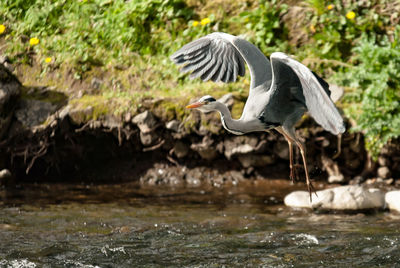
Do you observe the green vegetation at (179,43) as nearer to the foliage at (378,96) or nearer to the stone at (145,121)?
the foliage at (378,96)

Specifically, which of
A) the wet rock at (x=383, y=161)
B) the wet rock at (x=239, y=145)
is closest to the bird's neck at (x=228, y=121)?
the wet rock at (x=239, y=145)

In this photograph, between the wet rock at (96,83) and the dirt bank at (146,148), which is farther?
the wet rock at (96,83)

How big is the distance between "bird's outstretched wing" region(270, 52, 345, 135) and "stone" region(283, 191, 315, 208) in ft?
7.92

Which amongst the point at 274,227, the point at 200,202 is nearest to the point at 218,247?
the point at 274,227

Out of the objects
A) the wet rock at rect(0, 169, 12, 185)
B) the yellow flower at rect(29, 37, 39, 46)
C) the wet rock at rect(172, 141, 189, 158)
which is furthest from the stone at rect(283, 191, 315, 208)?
the yellow flower at rect(29, 37, 39, 46)

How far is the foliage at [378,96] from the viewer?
268 inches

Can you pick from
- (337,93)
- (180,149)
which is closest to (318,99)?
(337,93)

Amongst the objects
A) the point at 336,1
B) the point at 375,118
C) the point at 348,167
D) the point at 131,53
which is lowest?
the point at 348,167

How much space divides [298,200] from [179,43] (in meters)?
3.02

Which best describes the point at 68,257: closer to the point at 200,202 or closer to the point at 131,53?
the point at 200,202

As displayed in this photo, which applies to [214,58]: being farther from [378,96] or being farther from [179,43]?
[179,43]

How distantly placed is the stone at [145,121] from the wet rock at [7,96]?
1.59 meters

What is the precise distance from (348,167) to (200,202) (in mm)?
1904

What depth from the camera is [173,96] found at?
7629 millimetres
